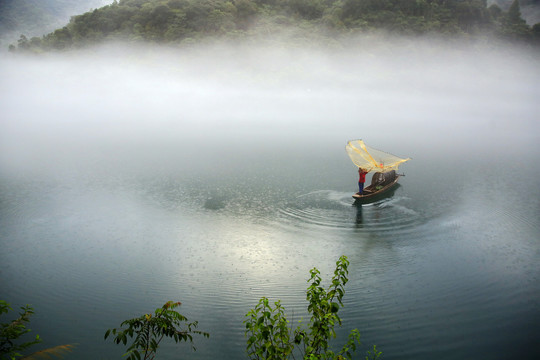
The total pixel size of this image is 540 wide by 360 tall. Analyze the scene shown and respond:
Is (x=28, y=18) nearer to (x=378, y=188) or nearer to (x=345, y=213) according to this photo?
(x=378, y=188)

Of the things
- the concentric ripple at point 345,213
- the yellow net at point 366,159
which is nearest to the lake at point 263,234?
the concentric ripple at point 345,213

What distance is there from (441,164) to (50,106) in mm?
93891

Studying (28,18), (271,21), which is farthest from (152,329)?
(28,18)

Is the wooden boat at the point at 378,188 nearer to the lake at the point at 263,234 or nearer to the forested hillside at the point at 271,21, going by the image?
the lake at the point at 263,234

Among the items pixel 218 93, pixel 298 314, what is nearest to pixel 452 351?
pixel 298 314

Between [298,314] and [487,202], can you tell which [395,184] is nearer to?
[487,202]

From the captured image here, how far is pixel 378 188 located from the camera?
22.6 meters

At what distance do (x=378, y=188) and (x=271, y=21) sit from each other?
10932 cm

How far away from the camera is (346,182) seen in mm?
25844

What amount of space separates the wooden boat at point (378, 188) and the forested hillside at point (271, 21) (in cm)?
9698

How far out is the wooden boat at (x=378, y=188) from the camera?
21484 mm

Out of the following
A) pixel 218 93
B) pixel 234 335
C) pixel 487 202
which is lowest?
pixel 234 335

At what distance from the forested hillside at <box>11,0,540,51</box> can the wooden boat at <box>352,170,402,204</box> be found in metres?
97.0

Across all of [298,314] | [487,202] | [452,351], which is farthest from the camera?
[487,202]
